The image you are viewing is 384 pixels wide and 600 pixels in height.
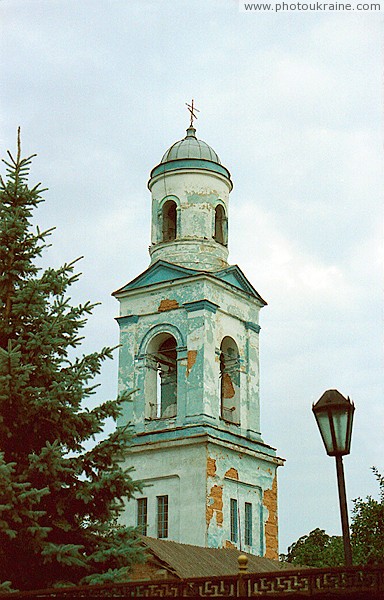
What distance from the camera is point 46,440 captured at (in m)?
13.9

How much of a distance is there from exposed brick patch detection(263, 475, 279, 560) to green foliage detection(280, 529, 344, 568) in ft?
31.7

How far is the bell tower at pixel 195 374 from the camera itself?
25.3 meters

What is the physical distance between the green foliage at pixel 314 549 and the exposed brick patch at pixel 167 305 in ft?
45.7

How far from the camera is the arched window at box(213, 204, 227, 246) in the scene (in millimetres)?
29094

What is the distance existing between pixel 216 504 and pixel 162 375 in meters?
4.66

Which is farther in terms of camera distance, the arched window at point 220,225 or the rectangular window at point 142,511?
the arched window at point 220,225

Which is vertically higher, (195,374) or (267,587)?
(195,374)

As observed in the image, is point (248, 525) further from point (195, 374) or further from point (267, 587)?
point (267, 587)

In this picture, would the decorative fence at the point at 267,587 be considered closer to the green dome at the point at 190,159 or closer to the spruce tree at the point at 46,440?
the spruce tree at the point at 46,440

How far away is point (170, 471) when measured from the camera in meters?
25.5

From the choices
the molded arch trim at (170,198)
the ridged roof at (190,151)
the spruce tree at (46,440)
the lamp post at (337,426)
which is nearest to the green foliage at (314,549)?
the molded arch trim at (170,198)

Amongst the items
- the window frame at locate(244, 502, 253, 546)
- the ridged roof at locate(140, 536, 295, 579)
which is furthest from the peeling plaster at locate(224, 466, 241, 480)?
the ridged roof at locate(140, 536, 295, 579)

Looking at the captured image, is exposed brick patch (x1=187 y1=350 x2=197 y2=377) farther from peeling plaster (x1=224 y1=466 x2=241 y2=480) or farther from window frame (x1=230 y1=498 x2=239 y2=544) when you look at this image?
window frame (x1=230 y1=498 x2=239 y2=544)

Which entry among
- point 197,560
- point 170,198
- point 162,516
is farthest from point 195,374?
point 197,560
